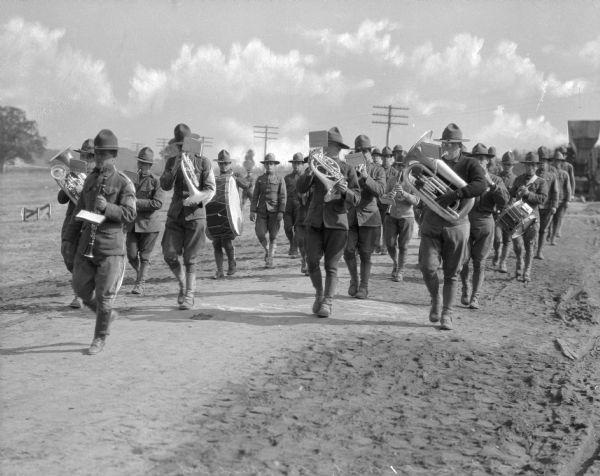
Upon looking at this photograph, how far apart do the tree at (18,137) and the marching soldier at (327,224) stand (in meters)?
83.5

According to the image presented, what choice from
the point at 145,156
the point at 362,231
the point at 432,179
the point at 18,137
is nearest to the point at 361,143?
the point at 362,231

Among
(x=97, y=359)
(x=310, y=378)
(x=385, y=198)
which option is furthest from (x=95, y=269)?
(x=385, y=198)

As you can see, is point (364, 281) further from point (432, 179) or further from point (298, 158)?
point (298, 158)

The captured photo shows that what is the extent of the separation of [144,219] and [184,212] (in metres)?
1.59

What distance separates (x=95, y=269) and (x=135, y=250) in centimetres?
352

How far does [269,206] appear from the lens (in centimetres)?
1295

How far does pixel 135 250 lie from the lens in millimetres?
10109

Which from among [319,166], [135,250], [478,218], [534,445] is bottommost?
[534,445]

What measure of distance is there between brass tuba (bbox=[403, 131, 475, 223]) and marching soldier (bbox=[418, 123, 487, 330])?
0.08 m

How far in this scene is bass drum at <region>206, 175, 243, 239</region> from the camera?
417 inches

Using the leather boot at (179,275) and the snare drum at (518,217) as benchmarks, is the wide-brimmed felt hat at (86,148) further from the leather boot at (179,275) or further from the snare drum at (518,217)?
the snare drum at (518,217)

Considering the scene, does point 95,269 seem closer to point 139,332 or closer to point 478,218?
point 139,332

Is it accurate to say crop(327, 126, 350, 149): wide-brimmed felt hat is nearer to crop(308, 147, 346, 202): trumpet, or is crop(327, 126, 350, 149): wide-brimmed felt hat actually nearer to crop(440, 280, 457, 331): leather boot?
crop(308, 147, 346, 202): trumpet

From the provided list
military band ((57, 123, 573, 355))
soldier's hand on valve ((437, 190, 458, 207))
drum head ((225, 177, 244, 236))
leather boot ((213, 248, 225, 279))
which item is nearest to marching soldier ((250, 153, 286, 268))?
military band ((57, 123, 573, 355))
